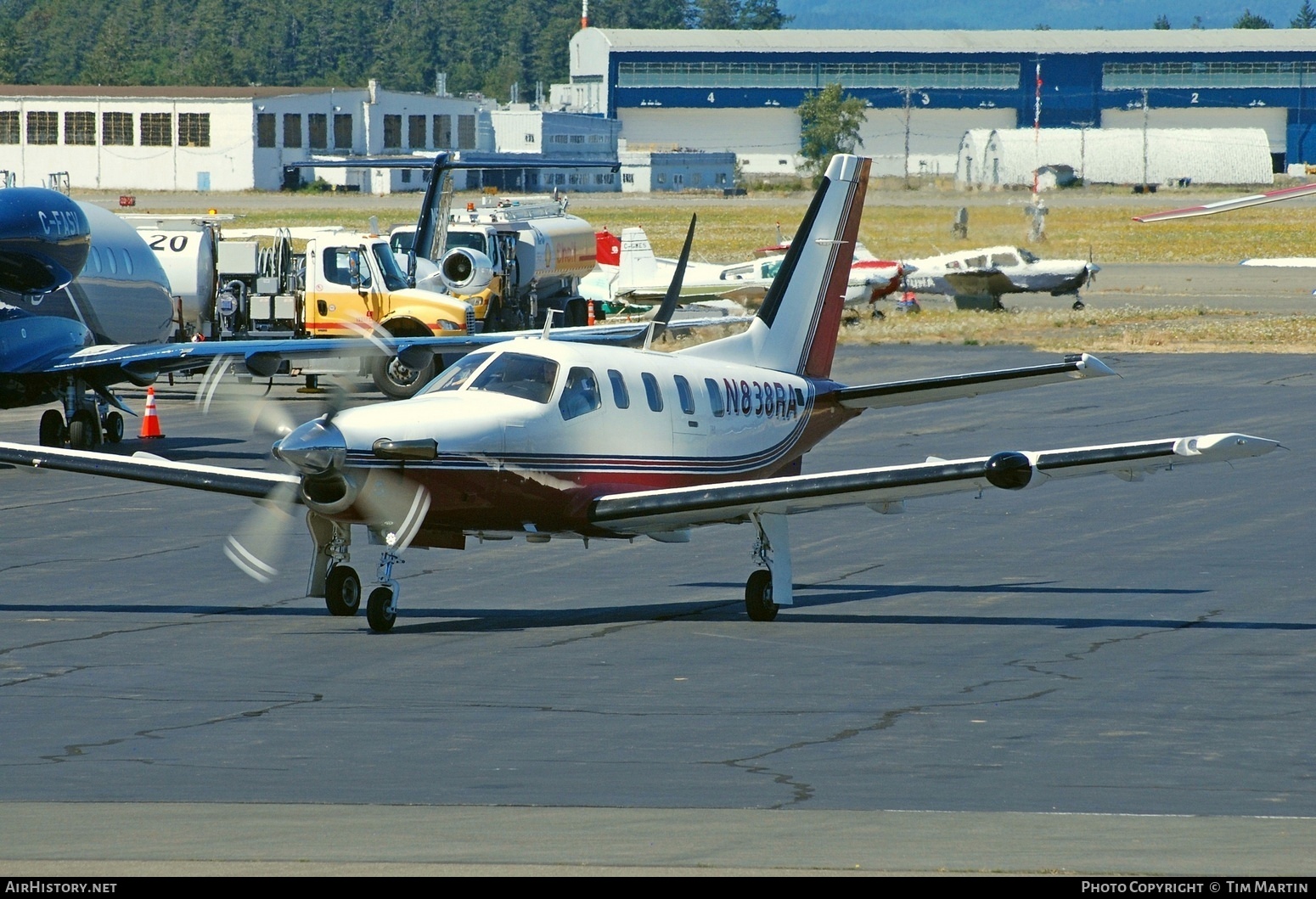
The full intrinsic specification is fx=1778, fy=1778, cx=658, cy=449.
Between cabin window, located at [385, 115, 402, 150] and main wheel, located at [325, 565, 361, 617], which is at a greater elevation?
cabin window, located at [385, 115, 402, 150]

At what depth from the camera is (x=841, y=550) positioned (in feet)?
57.3

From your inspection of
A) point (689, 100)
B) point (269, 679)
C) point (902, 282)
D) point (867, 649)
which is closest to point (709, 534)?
point (867, 649)

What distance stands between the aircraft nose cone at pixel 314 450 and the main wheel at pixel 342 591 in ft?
4.80

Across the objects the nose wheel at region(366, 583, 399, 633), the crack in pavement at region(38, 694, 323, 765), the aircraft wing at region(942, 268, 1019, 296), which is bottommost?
the crack in pavement at region(38, 694, 323, 765)

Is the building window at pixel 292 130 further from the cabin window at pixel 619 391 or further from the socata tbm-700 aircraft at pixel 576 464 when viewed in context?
the cabin window at pixel 619 391

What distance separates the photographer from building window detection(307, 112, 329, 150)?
116 meters

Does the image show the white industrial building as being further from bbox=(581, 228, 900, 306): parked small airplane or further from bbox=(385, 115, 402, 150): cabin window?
bbox=(581, 228, 900, 306): parked small airplane

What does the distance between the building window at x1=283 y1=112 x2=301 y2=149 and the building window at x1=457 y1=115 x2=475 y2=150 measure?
16.1 m

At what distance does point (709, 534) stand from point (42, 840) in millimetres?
11775

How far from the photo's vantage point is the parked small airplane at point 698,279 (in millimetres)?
46531

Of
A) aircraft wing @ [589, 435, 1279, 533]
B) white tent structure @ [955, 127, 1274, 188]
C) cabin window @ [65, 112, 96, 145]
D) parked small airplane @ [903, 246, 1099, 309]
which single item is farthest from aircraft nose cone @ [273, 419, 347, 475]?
white tent structure @ [955, 127, 1274, 188]

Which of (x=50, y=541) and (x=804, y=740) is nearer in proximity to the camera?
(x=804, y=740)

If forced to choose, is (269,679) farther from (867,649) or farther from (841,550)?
(841,550)

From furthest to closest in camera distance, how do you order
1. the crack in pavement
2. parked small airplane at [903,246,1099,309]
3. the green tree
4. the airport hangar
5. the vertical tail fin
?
the airport hangar < the green tree < parked small airplane at [903,246,1099,309] < the vertical tail fin < the crack in pavement
